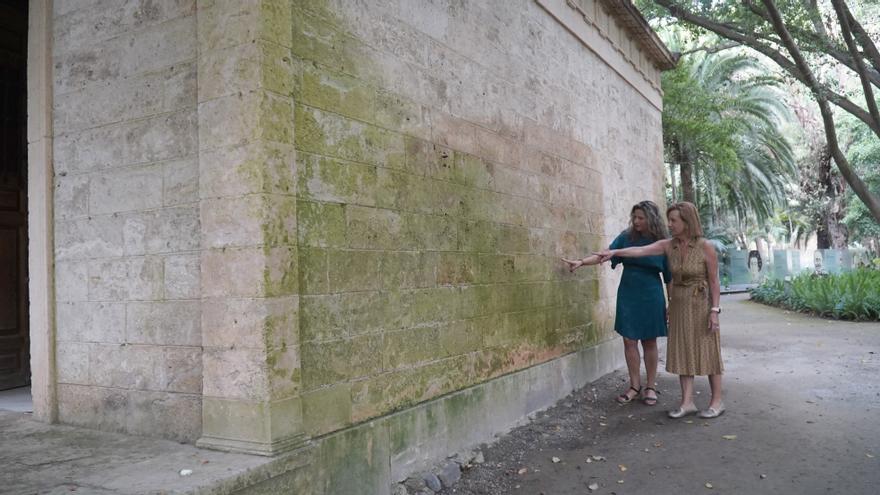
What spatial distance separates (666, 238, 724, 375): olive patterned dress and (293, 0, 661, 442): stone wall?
121 centimetres

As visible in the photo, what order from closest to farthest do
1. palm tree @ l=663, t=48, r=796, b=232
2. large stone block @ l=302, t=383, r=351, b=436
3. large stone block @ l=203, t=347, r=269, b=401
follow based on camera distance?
large stone block @ l=203, t=347, r=269, b=401
large stone block @ l=302, t=383, r=351, b=436
palm tree @ l=663, t=48, r=796, b=232

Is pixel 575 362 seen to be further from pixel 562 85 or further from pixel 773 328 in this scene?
pixel 773 328

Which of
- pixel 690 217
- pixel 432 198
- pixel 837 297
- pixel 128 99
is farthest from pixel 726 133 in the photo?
pixel 128 99

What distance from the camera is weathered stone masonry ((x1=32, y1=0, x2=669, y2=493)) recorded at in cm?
304

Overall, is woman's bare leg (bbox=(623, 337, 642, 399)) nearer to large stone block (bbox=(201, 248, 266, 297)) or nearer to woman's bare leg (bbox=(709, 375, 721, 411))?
woman's bare leg (bbox=(709, 375, 721, 411))

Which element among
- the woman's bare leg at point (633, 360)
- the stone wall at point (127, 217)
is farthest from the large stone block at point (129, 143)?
the woman's bare leg at point (633, 360)

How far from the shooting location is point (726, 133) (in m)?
17.4

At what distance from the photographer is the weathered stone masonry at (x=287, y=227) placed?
3045mm

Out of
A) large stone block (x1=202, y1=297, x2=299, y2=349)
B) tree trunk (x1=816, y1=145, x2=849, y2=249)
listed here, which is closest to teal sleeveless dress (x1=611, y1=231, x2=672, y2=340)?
large stone block (x1=202, y1=297, x2=299, y2=349)

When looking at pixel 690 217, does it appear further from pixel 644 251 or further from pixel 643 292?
pixel 643 292

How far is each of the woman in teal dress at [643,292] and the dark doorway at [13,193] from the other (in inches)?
193

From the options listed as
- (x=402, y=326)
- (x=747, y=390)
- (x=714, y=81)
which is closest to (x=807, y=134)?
(x=714, y=81)

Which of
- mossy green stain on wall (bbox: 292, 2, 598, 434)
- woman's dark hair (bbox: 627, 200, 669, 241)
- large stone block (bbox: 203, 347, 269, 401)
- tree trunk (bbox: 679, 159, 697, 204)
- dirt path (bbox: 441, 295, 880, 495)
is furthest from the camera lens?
tree trunk (bbox: 679, 159, 697, 204)

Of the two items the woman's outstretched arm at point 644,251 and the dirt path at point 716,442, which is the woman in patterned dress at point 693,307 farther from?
the dirt path at point 716,442
